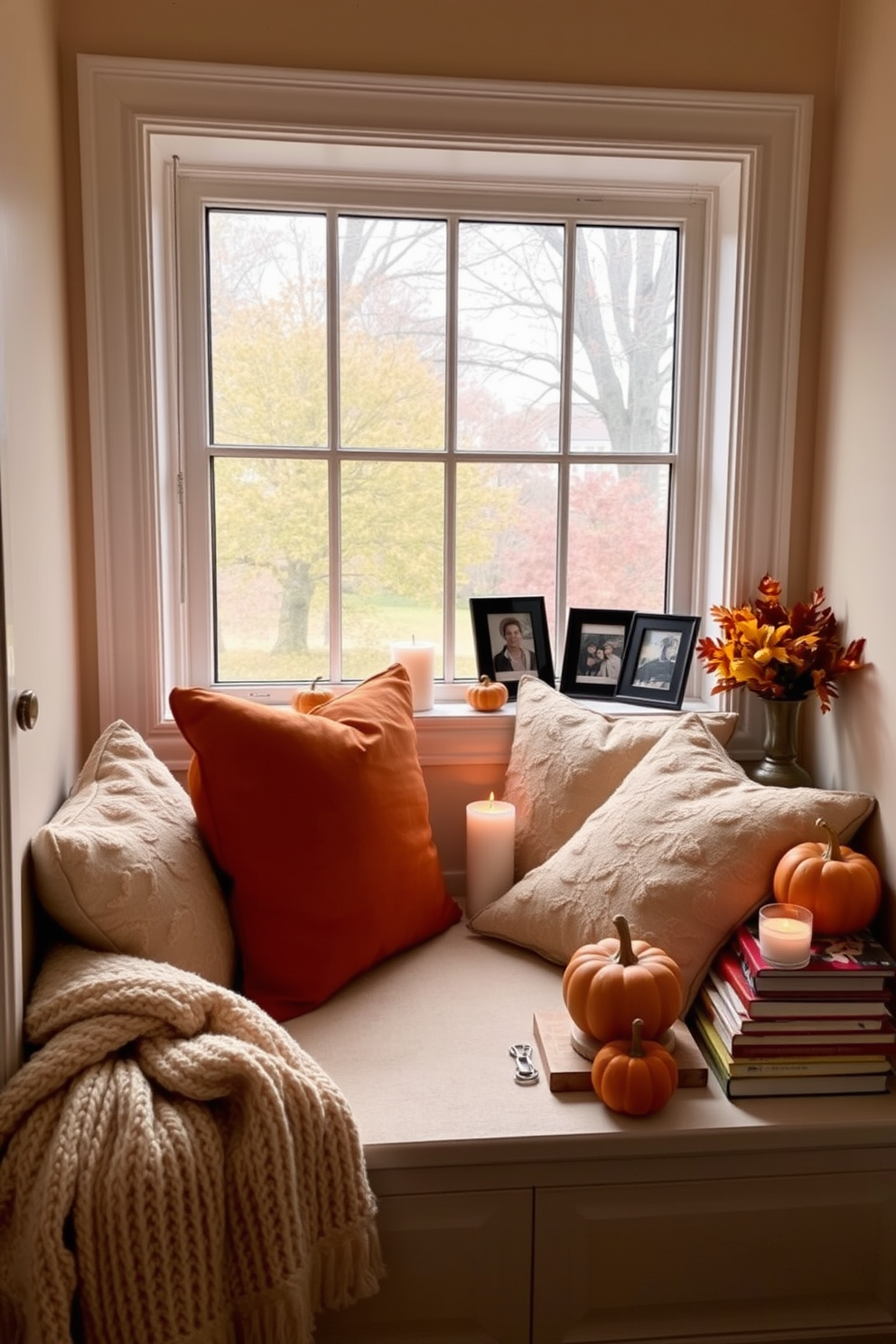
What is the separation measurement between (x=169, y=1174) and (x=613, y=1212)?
0.60 meters

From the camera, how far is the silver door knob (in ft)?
4.18

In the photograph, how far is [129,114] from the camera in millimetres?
1812

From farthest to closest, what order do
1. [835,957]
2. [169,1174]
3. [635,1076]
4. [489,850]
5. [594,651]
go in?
[594,651], [489,850], [835,957], [635,1076], [169,1174]

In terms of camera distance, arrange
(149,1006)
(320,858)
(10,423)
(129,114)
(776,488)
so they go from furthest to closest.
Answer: (776,488)
(129,114)
(320,858)
(10,423)
(149,1006)

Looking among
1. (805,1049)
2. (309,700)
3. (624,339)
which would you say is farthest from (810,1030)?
(624,339)

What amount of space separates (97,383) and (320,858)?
0.92m

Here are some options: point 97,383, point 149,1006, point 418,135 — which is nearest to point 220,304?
point 97,383

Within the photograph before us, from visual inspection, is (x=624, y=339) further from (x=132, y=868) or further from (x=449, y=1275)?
(x=449, y=1275)

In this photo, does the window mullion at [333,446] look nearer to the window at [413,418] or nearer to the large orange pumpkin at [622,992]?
the window at [413,418]

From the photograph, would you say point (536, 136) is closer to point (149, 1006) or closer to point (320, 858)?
point (320, 858)

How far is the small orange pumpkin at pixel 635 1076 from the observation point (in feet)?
4.58

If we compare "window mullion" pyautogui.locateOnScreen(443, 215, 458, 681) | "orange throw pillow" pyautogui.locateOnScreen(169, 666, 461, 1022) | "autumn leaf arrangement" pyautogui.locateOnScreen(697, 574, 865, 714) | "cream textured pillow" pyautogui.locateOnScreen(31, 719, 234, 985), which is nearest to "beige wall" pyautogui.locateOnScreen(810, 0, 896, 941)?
"autumn leaf arrangement" pyautogui.locateOnScreen(697, 574, 865, 714)

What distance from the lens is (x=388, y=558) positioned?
2180mm

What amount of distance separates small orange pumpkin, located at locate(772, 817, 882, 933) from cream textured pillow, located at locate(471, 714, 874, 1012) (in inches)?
1.7
